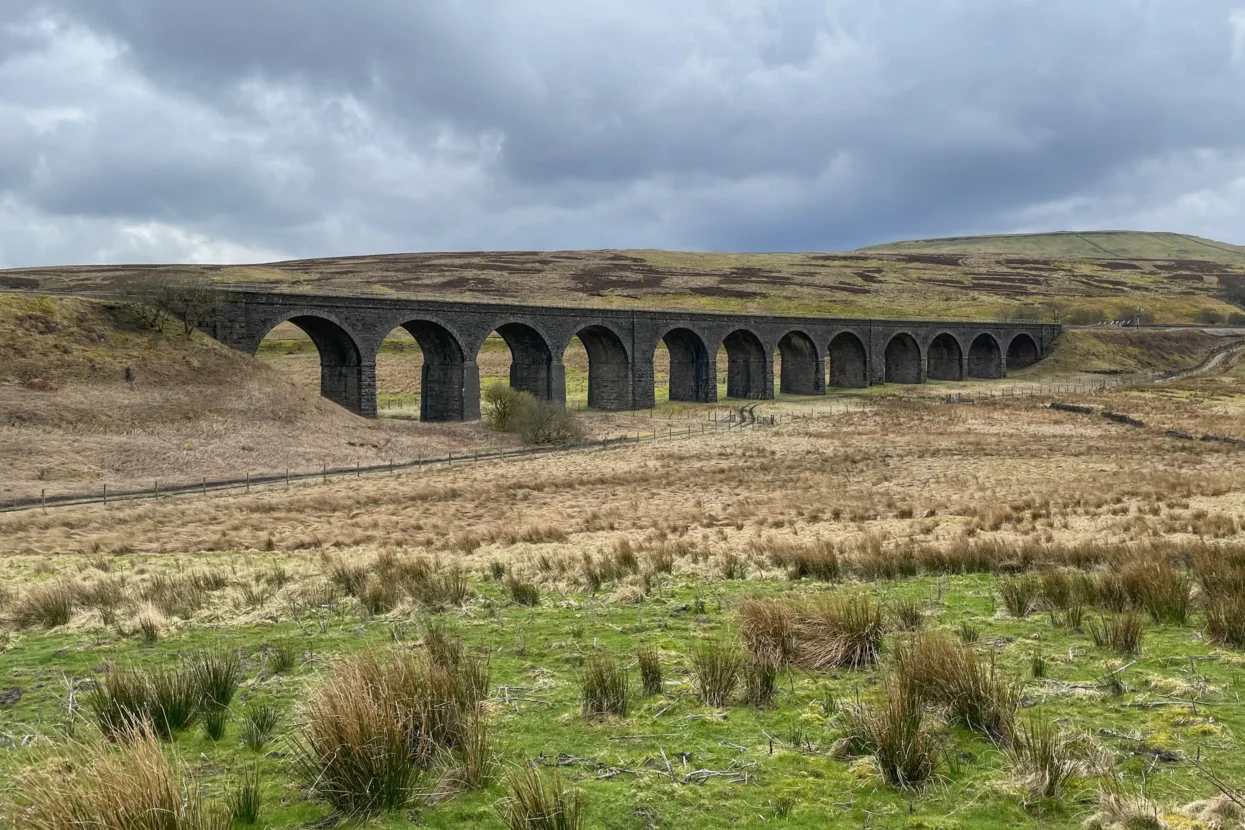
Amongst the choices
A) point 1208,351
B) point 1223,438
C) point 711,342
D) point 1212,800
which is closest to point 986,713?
point 1212,800

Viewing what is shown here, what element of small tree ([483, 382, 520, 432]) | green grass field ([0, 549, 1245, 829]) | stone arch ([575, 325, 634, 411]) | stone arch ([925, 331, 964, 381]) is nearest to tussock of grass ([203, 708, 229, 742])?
green grass field ([0, 549, 1245, 829])

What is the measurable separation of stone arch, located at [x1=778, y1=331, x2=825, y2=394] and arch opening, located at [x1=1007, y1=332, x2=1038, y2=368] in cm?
2663

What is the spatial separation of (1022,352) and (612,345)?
48450 millimetres

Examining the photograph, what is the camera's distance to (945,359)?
245ft

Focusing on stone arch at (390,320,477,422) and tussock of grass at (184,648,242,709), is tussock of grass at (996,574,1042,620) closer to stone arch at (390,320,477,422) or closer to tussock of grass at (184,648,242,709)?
tussock of grass at (184,648,242,709)

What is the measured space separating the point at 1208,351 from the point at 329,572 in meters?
90.0

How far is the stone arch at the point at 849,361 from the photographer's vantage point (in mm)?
66188

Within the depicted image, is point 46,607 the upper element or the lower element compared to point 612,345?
lower

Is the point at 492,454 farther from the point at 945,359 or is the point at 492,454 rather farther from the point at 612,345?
the point at 945,359

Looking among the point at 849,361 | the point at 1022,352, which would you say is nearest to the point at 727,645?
the point at 849,361

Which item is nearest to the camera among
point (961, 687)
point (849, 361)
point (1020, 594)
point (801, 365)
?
point (961, 687)

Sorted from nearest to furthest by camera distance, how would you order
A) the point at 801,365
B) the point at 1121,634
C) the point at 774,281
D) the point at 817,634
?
1. the point at 1121,634
2. the point at 817,634
3. the point at 801,365
4. the point at 774,281

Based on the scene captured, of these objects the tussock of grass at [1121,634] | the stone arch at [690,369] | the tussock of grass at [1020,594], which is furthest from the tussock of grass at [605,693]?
the stone arch at [690,369]

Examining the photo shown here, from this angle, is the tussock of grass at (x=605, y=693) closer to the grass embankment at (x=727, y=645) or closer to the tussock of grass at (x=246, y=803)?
the grass embankment at (x=727, y=645)
